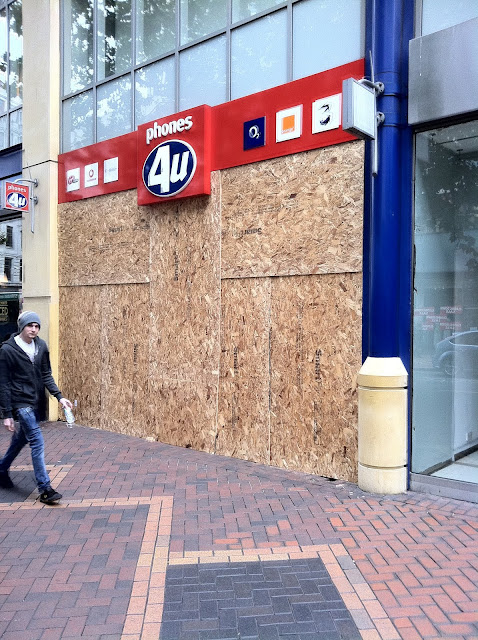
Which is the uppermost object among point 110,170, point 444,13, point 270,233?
point 444,13

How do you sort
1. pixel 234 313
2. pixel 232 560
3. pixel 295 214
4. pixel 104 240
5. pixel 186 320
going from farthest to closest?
pixel 104 240, pixel 186 320, pixel 234 313, pixel 295 214, pixel 232 560

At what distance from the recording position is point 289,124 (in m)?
6.28

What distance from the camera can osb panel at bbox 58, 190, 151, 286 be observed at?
8141mm

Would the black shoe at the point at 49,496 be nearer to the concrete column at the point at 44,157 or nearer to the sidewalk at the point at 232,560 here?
the sidewalk at the point at 232,560

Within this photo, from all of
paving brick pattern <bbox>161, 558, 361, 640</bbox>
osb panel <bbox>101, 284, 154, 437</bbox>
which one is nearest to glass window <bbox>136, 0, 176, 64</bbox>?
osb panel <bbox>101, 284, 154, 437</bbox>

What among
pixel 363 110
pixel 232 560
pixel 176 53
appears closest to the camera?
pixel 232 560

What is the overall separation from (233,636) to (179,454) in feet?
13.3

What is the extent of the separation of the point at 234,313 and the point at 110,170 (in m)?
3.26

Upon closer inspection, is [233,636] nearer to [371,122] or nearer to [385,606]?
[385,606]

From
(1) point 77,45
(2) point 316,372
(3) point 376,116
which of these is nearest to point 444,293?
(2) point 316,372

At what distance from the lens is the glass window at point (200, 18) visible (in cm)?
A: 725

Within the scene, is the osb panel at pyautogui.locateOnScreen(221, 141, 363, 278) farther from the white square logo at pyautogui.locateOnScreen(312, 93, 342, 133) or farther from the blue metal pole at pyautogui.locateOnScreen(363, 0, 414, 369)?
the blue metal pole at pyautogui.locateOnScreen(363, 0, 414, 369)

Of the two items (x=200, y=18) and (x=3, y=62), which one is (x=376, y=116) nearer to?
(x=200, y=18)

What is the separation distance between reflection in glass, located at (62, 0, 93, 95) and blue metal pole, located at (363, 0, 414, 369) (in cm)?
555
